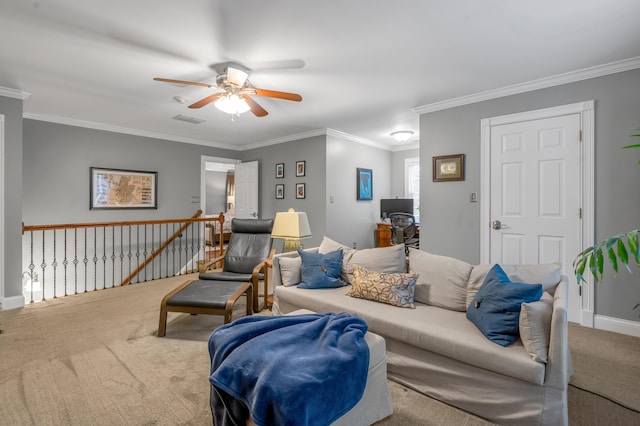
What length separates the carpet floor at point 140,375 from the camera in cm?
176

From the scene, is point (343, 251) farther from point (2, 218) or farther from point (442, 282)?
point (2, 218)

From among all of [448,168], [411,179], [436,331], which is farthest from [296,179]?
[436,331]

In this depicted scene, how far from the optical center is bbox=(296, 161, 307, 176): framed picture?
553 cm

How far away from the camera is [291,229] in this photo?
3264mm

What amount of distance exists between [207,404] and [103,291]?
10.8 feet

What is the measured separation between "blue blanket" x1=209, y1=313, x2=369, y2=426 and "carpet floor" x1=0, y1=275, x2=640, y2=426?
0.44 meters

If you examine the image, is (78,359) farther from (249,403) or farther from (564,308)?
(564,308)

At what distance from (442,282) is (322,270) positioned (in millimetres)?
1039

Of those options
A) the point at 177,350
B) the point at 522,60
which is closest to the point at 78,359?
the point at 177,350

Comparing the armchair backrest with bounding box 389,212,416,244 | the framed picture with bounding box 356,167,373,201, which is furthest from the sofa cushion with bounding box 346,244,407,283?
the framed picture with bounding box 356,167,373,201

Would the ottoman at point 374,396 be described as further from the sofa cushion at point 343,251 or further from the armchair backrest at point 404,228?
the armchair backrest at point 404,228

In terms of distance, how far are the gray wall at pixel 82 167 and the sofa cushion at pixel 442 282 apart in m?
4.86

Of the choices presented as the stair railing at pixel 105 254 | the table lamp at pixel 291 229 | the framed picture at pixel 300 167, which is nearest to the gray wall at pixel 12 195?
the stair railing at pixel 105 254

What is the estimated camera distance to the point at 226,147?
259 inches
